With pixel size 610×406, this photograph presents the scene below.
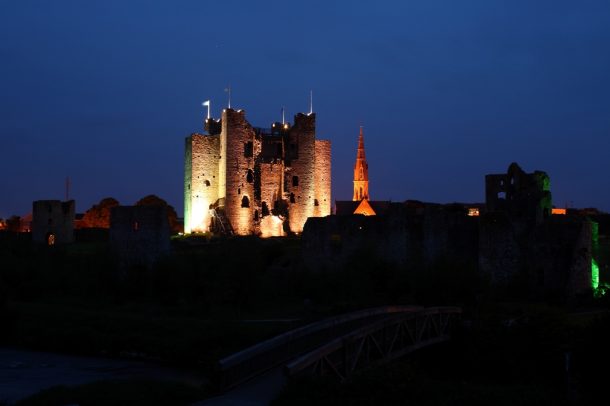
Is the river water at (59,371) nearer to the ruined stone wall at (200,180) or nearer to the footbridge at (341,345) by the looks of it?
the footbridge at (341,345)

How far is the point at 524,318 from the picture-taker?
28.5 m

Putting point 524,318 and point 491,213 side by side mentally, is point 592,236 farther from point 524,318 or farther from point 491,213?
point 524,318

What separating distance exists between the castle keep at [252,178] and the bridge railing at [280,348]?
37645 mm

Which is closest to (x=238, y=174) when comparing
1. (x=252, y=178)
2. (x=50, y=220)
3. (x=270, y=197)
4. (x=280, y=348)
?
(x=252, y=178)

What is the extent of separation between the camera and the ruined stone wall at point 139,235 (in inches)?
1519

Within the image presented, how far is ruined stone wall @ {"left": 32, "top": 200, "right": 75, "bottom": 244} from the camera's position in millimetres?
55781

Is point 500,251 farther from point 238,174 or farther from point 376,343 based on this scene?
point 238,174

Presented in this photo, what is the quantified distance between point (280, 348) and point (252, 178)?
43654mm

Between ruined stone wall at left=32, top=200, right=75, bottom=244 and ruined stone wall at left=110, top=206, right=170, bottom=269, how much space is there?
1837 centimetres

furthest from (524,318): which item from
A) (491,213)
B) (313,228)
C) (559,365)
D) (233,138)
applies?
(233,138)

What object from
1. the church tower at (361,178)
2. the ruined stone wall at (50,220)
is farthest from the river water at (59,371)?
the church tower at (361,178)

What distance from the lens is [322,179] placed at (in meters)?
67.0

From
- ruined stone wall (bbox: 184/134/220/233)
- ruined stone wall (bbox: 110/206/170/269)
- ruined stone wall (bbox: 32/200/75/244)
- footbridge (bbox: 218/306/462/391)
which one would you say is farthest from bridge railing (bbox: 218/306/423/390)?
ruined stone wall (bbox: 184/134/220/233)

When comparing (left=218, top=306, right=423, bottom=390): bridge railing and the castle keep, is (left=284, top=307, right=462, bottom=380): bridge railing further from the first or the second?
the castle keep
